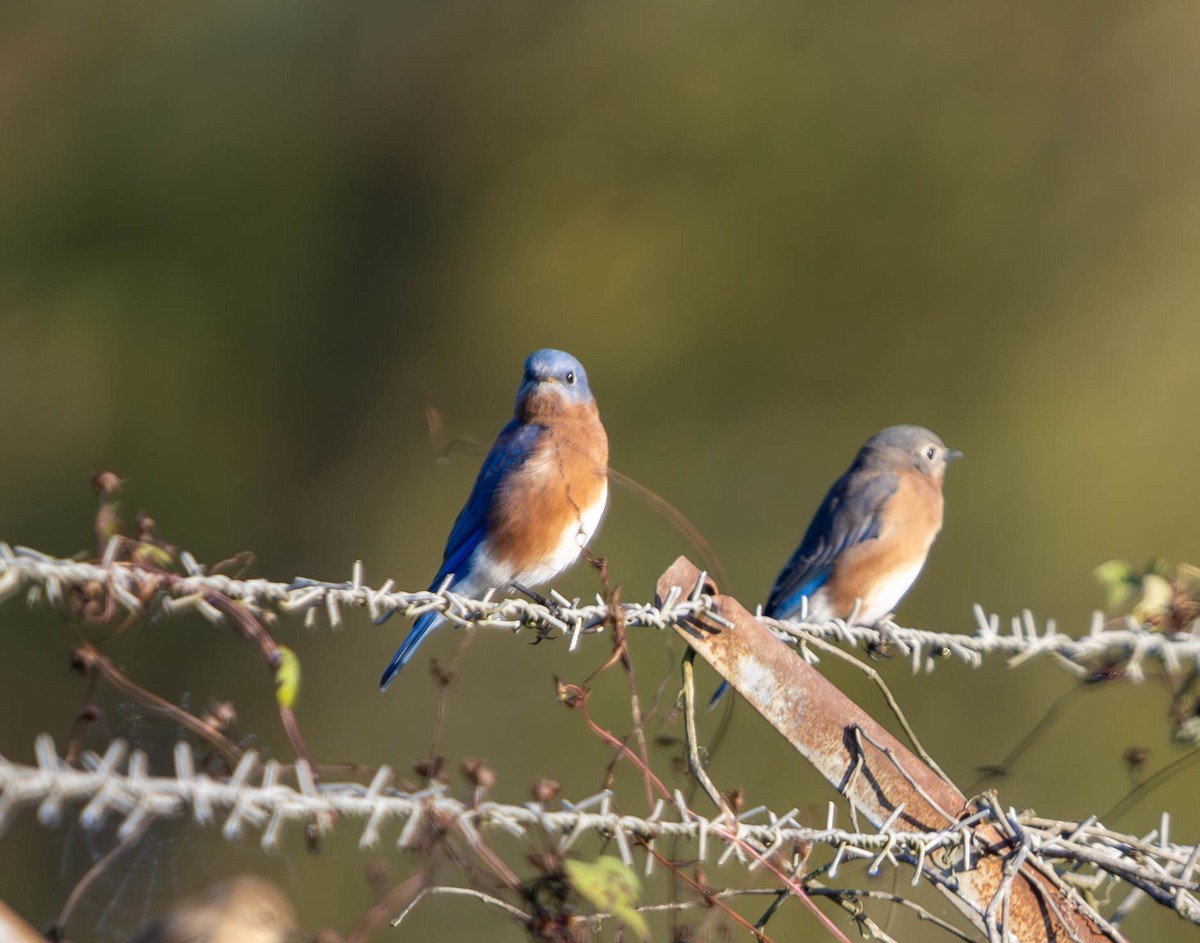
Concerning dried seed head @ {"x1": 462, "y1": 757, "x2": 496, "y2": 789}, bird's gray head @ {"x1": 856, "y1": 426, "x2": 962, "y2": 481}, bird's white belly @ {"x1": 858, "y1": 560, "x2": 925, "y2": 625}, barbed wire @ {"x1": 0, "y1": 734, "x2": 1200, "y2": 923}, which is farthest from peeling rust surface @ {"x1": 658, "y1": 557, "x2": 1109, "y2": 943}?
bird's gray head @ {"x1": 856, "y1": 426, "x2": 962, "y2": 481}

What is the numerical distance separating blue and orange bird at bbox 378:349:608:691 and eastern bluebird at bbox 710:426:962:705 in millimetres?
866

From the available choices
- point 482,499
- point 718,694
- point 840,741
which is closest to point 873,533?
point 718,694

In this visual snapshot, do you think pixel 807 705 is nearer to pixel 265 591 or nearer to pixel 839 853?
pixel 839 853

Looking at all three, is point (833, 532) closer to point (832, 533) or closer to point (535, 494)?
point (832, 533)

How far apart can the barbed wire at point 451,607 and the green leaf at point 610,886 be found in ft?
1.42

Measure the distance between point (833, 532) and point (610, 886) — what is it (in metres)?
2.97

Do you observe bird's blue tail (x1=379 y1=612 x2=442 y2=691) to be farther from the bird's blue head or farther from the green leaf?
the green leaf

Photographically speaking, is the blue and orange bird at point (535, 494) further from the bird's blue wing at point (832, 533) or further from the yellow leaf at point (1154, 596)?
the yellow leaf at point (1154, 596)

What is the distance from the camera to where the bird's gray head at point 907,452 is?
4559mm

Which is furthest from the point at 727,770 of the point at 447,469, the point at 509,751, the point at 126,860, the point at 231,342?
the point at 126,860

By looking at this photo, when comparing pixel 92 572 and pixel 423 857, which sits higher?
pixel 92 572

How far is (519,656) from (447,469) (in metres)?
1.55

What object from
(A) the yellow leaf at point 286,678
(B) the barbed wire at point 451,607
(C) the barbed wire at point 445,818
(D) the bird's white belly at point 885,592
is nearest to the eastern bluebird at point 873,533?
(D) the bird's white belly at point 885,592

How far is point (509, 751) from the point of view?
7402mm
